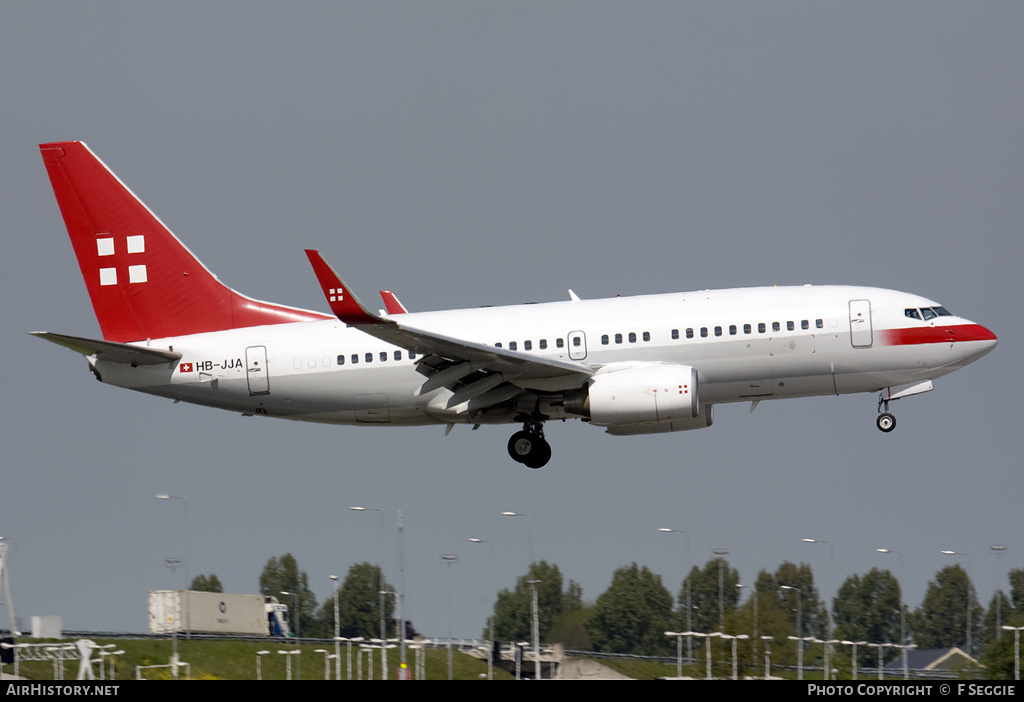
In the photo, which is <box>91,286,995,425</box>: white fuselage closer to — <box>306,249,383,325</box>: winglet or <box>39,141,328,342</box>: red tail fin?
<box>39,141,328,342</box>: red tail fin

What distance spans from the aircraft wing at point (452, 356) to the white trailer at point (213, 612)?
39.4 metres

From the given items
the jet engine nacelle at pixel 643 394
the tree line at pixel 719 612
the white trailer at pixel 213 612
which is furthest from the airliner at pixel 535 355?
the white trailer at pixel 213 612

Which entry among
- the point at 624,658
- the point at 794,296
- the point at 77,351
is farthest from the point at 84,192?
the point at 624,658

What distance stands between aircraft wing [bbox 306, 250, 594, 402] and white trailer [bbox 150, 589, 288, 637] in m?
39.4

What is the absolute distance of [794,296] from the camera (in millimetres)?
40781

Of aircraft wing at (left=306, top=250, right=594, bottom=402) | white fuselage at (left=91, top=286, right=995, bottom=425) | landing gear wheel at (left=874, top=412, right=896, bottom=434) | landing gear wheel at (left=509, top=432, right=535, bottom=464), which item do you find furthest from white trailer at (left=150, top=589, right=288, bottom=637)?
landing gear wheel at (left=874, top=412, right=896, bottom=434)

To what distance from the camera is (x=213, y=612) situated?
8056cm

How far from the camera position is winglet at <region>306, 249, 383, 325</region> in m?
35.6

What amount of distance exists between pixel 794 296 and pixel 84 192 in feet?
82.3

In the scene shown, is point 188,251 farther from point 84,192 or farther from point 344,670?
point 344,670

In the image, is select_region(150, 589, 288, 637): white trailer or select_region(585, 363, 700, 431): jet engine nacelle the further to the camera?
select_region(150, 589, 288, 637): white trailer

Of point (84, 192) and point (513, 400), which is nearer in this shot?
point (513, 400)
